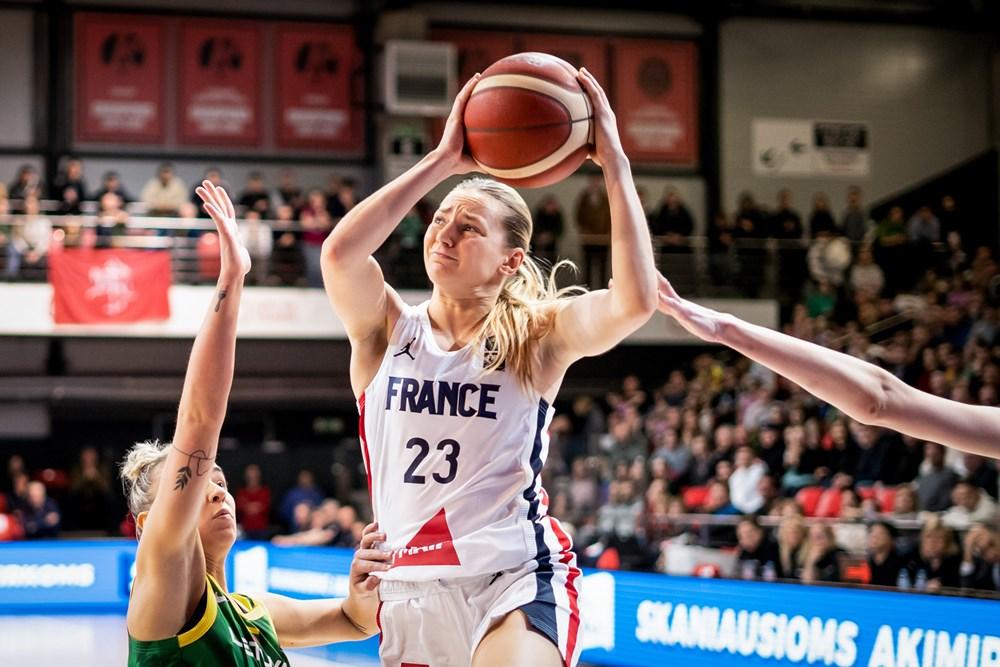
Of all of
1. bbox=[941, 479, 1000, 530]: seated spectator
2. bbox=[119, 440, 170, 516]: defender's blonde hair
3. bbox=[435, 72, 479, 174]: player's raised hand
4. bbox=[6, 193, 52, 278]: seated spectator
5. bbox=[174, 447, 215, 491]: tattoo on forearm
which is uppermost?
bbox=[6, 193, 52, 278]: seated spectator

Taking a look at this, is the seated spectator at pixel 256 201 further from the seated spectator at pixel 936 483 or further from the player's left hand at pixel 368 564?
the player's left hand at pixel 368 564

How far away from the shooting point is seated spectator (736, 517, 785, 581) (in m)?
9.34

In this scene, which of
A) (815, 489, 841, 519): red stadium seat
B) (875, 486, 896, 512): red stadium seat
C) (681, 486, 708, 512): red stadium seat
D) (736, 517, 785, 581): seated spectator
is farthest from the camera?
(681, 486, 708, 512): red stadium seat

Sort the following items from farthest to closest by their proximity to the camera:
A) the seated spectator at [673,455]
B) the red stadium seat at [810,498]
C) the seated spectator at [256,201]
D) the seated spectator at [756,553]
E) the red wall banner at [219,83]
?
the red wall banner at [219,83] → the seated spectator at [256,201] → the seated spectator at [673,455] → the red stadium seat at [810,498] → the seated spectator at [756,553]

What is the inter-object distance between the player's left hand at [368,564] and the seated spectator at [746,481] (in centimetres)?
802

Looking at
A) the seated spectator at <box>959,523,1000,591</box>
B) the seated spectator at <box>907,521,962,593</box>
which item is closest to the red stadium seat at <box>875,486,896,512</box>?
the seated spectator at <box>907,521,962,593</box>

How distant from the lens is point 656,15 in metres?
21.0

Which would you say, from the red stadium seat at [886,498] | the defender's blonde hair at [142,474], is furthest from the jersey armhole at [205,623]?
the red stadium seat at [886,498]

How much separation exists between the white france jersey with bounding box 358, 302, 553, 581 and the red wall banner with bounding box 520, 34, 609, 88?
57.5ft

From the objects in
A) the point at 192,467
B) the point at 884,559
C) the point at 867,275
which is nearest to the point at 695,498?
the point at 884,559

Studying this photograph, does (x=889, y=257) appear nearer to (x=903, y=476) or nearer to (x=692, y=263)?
(x=692, y=263)

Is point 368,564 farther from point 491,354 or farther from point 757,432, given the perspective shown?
point 757,432

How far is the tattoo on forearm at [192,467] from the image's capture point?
2619mm

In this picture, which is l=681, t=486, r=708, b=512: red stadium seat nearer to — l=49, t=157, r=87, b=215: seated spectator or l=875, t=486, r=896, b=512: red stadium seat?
l=875, t=486, r=896, b=512: red stadium seat
